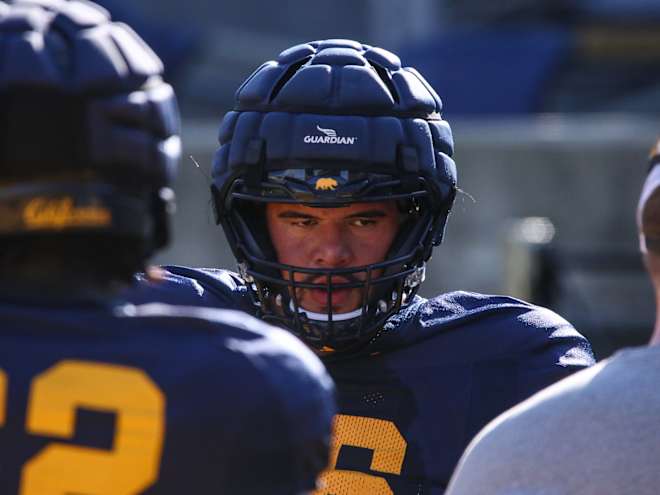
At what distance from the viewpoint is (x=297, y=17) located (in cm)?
1673

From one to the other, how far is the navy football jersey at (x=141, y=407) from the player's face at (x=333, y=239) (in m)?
1.30

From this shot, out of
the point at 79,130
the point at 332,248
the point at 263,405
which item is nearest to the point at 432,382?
the point at 332,248

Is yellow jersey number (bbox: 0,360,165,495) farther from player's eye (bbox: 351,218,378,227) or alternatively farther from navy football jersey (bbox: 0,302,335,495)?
player's eye (bbox: 351,218,378,227)

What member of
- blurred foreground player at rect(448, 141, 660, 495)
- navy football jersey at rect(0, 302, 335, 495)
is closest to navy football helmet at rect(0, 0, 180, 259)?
navy football jersey at rect(0, 302, 335, 495)

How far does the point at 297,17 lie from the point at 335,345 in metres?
13.8

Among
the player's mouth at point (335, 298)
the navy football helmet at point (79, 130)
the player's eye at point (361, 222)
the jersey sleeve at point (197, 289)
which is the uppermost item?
the navy football helmet at point (79, 130)

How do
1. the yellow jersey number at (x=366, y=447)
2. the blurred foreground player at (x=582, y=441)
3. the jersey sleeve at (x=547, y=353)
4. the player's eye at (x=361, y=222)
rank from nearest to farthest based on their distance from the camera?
1. the blurred foreground player at (x=582, y=441)
2. the yellow jersey number at (x=366, y=447)
3. the jersey sleeve at (x=547, y=353)
4. the player's eye at (x=361, y=222)

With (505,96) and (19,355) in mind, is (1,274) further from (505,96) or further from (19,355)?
(505,96)

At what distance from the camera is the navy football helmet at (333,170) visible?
3.33 meters

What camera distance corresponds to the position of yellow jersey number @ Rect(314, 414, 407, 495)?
10.2 ft

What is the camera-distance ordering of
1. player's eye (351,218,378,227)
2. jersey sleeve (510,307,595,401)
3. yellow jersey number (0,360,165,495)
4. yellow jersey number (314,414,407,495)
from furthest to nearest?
player's eye (351,218,378,227) → jersey sleeve (510,307,595,401) → yellow jersey number (314,414,407,495) → yellow jersey number (0,360,165,495)

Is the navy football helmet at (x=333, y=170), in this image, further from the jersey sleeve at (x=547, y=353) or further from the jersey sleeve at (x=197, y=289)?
the jersey sleeve at (x=547, y=353)

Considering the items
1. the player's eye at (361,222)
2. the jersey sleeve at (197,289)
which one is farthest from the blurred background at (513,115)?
the player's eye at (361,222)

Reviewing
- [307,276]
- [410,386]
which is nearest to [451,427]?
[410,386]
